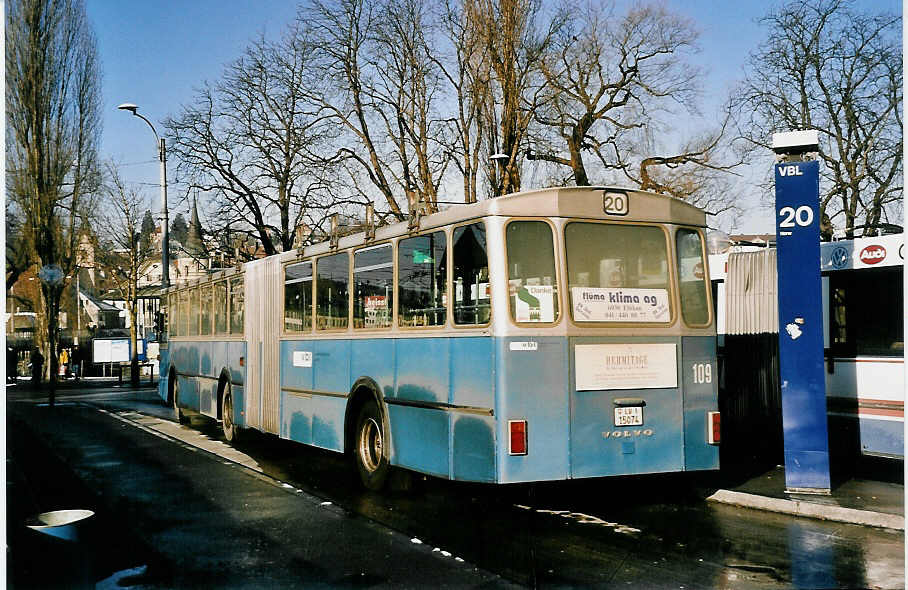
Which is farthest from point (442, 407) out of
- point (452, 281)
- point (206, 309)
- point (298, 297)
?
point (206, 309)

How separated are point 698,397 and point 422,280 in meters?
3.00

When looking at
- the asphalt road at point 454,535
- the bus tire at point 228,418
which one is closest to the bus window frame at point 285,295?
the asphalt road at point 454,535

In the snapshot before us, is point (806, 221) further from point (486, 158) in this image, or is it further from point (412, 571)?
point (486, 158)

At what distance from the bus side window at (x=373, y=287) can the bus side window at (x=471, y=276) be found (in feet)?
4.62

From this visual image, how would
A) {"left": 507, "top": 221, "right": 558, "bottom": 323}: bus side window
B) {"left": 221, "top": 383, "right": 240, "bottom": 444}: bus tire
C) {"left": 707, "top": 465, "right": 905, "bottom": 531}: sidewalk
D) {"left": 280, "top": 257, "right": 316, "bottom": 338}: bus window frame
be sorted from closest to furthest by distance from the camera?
{"left": 507, "top": 221, "right": 558, "bottom": 323}: bus side window, {"left": 707, "top": 465, "right": 905, "bottom": 531}: sidewalk, {"left": 280, "top": 257, "right": 316, "bottom": 338}: bus window frame, {"left": 221, "top": 383, "right": 240, "bottom": 444}: bus tire

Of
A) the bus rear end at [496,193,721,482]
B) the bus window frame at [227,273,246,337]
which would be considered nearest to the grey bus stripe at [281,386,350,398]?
the bus window frame at [227,273,246,337]

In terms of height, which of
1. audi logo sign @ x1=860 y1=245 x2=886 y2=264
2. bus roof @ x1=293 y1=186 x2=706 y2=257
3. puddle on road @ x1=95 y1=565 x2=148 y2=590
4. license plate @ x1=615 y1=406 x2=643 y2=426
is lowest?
puddle on road @ x1=95 y1=565 x2=148 y2=590

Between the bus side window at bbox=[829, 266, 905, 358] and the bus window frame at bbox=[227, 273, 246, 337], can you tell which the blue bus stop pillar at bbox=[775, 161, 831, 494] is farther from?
the bus window frame at bbox=[227, 273, 246, 337]

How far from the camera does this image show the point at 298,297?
12.9 m

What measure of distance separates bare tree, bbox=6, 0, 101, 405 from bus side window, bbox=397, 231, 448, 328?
1733cm

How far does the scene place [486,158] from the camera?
2502cm

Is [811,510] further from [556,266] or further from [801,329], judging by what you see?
[556,266]

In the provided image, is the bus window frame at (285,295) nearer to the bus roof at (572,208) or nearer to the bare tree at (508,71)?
the bus roof at (572,208)

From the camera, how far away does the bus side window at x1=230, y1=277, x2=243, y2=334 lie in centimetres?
1548
